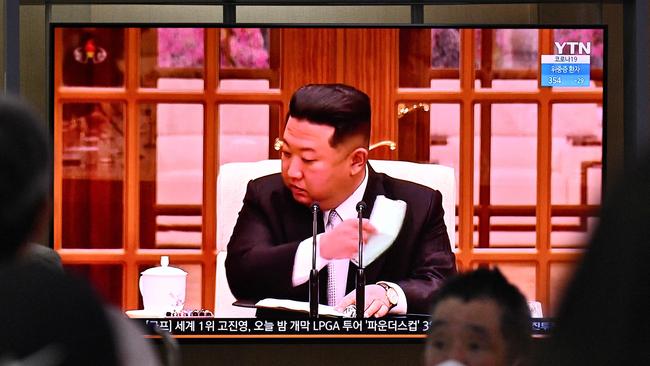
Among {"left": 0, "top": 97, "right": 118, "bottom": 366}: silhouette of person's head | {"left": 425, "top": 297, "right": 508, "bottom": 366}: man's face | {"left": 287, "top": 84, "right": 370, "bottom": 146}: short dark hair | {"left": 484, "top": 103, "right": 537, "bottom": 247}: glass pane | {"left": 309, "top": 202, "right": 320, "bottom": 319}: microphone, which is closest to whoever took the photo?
{"left": 0, "top": 97, "right": 118, "bottom": 366}: silhouette of person's head

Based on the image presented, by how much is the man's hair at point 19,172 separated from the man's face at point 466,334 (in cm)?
159

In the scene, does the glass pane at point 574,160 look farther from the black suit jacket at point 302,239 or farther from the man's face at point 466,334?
the man's face at point 466,334

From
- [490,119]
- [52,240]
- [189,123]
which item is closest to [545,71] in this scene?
[490,119]

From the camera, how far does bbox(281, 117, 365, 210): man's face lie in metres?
6.62

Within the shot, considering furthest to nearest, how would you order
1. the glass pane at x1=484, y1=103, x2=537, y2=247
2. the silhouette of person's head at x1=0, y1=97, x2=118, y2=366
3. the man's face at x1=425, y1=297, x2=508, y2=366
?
the glass pane at x1=484, y1=103, x2=537, y2=247 < the man's face at x1=425, y1=297, x2=508, y2=366 < the silhouette of person's head at x1=0, y1=97, x2=118, y2=366

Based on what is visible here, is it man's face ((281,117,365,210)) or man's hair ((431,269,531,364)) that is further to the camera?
man's face ((281,117,365,210))

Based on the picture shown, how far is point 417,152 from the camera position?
6.66m

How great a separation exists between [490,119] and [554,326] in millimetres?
5978

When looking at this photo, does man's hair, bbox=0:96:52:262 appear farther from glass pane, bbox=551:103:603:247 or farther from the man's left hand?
glass pane, bbox=551:103:603:247

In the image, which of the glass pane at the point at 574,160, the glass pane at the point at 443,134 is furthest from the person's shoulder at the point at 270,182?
the glass pane at the point at 574,160

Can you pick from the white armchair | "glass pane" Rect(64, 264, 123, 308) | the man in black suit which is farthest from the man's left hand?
"glass pane" Rect(64, 264, 123, 308)

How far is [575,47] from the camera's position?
6656 mm

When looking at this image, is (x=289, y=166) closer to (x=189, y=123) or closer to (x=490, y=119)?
(x=189, y=123)

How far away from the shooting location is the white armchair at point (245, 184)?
6664 millimetres
